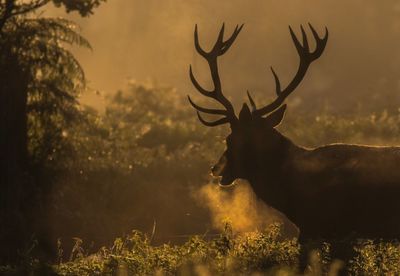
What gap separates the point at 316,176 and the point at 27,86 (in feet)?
25.0

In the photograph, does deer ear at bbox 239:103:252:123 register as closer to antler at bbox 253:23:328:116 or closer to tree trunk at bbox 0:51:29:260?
antler at bbox 253:23:328:116

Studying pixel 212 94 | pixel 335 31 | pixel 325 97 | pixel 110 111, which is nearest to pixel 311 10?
pixel 335 31

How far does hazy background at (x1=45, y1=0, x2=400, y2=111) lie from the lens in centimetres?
4650

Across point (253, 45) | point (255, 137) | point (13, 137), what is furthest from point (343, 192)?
point (253, 45)

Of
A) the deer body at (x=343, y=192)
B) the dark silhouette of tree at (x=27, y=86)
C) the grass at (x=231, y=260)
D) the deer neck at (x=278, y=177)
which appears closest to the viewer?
the grass at (x=231, y=260)

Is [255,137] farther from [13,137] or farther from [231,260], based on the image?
[13,137]

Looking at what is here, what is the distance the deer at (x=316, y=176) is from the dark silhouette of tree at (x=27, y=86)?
558 cm

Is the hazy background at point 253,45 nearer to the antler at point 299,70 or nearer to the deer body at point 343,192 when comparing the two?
the antler at point 299,70

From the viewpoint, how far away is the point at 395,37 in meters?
53.7

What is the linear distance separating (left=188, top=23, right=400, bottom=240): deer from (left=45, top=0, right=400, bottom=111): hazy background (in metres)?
31.0

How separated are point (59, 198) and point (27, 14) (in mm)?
3229

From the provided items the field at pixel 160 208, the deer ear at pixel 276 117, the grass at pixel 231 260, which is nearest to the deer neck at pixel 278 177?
the deer ear at pixel 276 117

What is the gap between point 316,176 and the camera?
36.4ft

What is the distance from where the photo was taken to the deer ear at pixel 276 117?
454 inches
